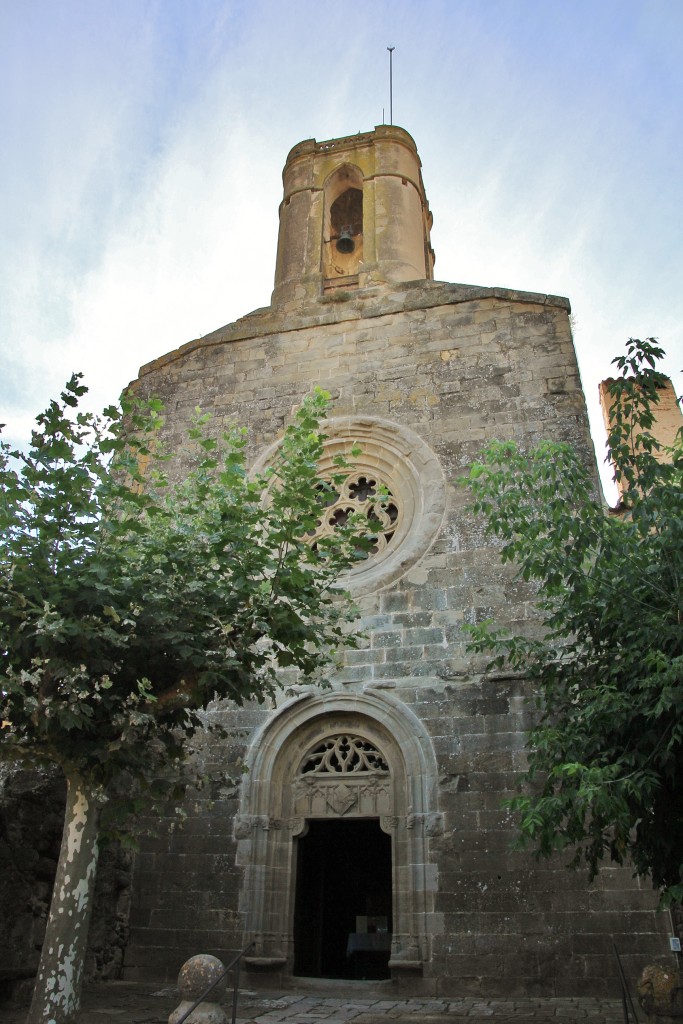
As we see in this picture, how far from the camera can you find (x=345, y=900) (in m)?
10.7

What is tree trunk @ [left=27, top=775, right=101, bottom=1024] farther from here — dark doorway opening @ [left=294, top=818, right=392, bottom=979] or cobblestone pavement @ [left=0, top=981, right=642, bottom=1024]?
dark doorway opening @ [left=294, top=818, right=392, bottom=979]

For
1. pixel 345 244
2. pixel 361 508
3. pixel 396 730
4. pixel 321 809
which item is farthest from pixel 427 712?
pixel 345 244

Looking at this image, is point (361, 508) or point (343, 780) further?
point (361, 508)

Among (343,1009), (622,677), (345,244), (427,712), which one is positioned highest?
(345,244)

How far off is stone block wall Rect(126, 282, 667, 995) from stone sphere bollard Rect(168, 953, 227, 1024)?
1140mm

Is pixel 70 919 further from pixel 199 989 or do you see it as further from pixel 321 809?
pixel 321 809

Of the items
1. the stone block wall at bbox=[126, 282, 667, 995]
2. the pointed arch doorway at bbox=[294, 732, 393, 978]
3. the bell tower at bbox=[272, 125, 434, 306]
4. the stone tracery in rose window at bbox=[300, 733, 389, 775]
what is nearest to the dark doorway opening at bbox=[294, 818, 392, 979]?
the pointed arch doorway at bbox=[294, 732, 393, 978]

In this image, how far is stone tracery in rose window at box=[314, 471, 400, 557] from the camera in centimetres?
1002

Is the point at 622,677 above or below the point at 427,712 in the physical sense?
below

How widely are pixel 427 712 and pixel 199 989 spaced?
3658 millimetres

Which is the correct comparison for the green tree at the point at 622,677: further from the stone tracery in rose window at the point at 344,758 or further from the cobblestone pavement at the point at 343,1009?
the stone tracery in rose window at the point at 344,758

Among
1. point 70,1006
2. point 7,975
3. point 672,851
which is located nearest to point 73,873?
point 70,1006

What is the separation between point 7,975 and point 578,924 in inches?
194

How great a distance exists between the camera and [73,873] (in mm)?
5367
